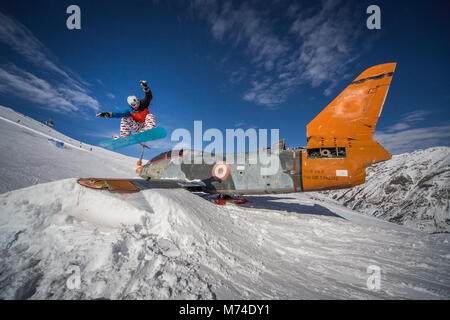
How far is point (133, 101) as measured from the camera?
16.4ft

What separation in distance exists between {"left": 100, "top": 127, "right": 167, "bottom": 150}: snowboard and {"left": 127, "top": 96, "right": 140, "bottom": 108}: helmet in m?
0.94

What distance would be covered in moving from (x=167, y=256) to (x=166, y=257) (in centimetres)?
4

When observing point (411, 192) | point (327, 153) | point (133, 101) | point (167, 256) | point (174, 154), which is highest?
point (133, 101)

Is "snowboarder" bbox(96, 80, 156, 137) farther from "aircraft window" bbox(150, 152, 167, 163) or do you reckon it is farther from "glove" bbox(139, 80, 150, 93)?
"aircraft window" bbox(150, 152, 167, 163)

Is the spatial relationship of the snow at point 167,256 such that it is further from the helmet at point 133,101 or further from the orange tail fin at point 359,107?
the orange tail fin at point 359,107

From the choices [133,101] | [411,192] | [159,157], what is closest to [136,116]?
[133,101]

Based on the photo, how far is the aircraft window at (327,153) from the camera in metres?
5.44

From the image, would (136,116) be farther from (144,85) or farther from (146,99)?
(144,85)

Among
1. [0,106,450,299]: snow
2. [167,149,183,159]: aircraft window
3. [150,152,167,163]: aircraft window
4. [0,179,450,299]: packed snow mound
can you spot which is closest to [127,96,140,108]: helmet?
[0,179,450,299]: packed snow mound

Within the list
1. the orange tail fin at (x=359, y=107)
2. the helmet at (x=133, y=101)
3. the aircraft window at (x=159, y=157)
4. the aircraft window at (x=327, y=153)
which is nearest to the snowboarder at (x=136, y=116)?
the helmet at (x=133, y=101)

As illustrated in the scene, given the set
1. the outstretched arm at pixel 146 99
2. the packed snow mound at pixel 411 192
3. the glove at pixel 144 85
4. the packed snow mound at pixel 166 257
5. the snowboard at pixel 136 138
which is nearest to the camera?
the packed snow mound at pixel 166 257

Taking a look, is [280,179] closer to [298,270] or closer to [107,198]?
[298,270]
